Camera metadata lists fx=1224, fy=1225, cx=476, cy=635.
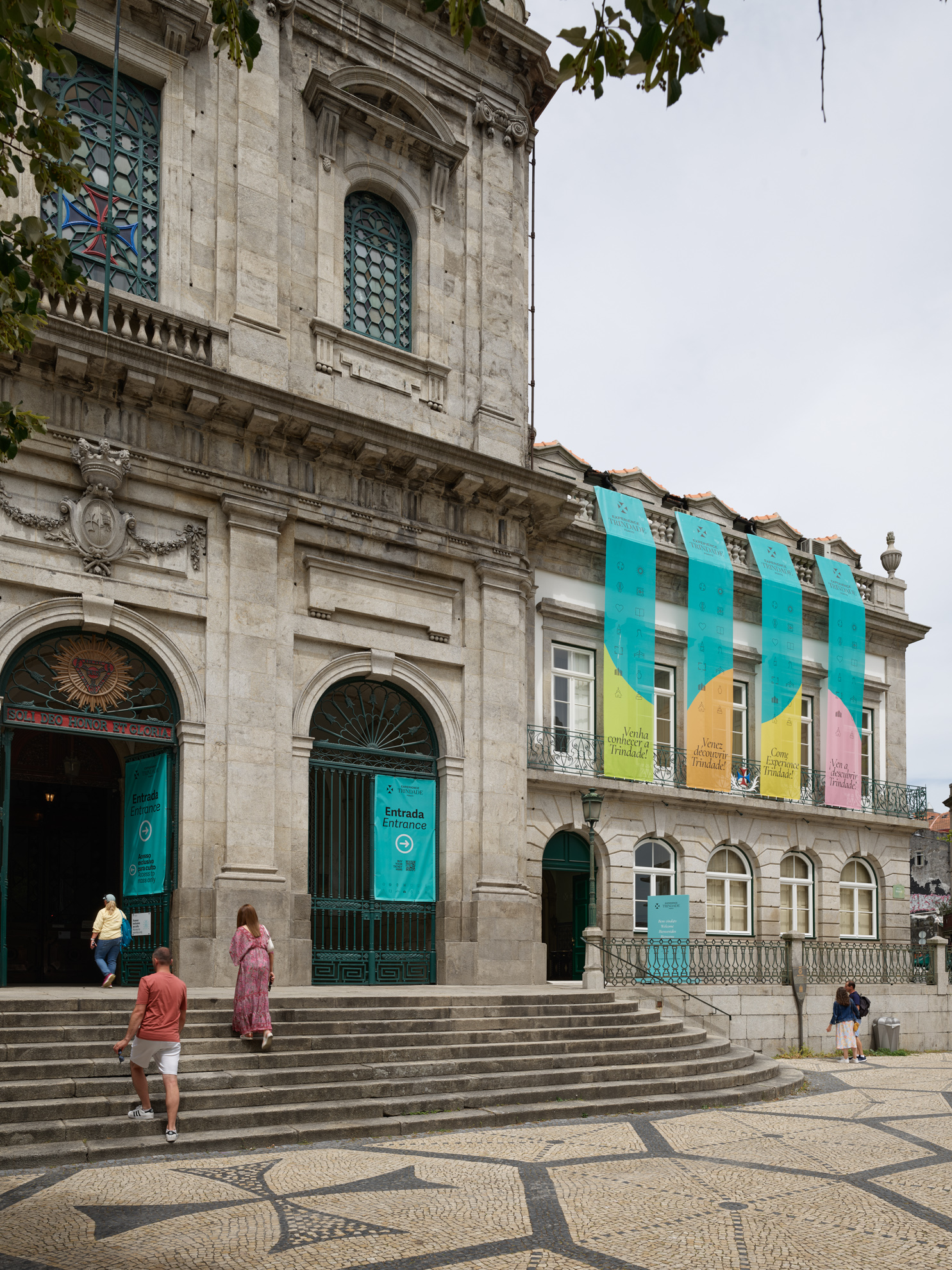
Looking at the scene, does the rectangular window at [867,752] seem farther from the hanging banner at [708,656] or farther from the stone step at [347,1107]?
the stone step at [347,1107]

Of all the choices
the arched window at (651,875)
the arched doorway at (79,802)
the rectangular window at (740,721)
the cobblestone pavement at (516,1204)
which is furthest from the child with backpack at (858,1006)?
the arched doorway at (79,802)

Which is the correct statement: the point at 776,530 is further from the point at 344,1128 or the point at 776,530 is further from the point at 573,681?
the point at 344,1128

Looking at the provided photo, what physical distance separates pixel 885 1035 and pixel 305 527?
14.2m

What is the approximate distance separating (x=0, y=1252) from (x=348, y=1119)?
5.04 metres

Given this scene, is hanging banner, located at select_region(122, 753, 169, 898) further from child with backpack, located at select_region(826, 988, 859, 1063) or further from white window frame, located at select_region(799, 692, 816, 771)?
white window frame, located at select_region(799, 692, 816, 771)

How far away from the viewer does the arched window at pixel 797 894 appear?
25203 millimetres

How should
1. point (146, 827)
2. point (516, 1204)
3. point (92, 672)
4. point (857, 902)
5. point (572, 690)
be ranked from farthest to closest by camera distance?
point (857, 902)
point (572, 690)
point (146, 827)
point (92, 672)
point (516, 1204)

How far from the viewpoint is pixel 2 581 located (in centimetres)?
1488

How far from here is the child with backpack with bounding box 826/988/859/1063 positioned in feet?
66.8

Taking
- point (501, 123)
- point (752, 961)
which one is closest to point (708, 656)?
point (752, 961)

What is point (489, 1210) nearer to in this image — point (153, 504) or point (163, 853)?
point (163, 853)

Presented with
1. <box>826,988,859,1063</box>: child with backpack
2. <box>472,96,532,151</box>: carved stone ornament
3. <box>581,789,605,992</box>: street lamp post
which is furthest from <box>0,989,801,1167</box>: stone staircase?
<box>472,96,532,151</box>: carved stone ornament

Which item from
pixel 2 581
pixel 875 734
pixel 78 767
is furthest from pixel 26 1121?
pixel 875 734

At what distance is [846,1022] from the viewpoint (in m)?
20.4
